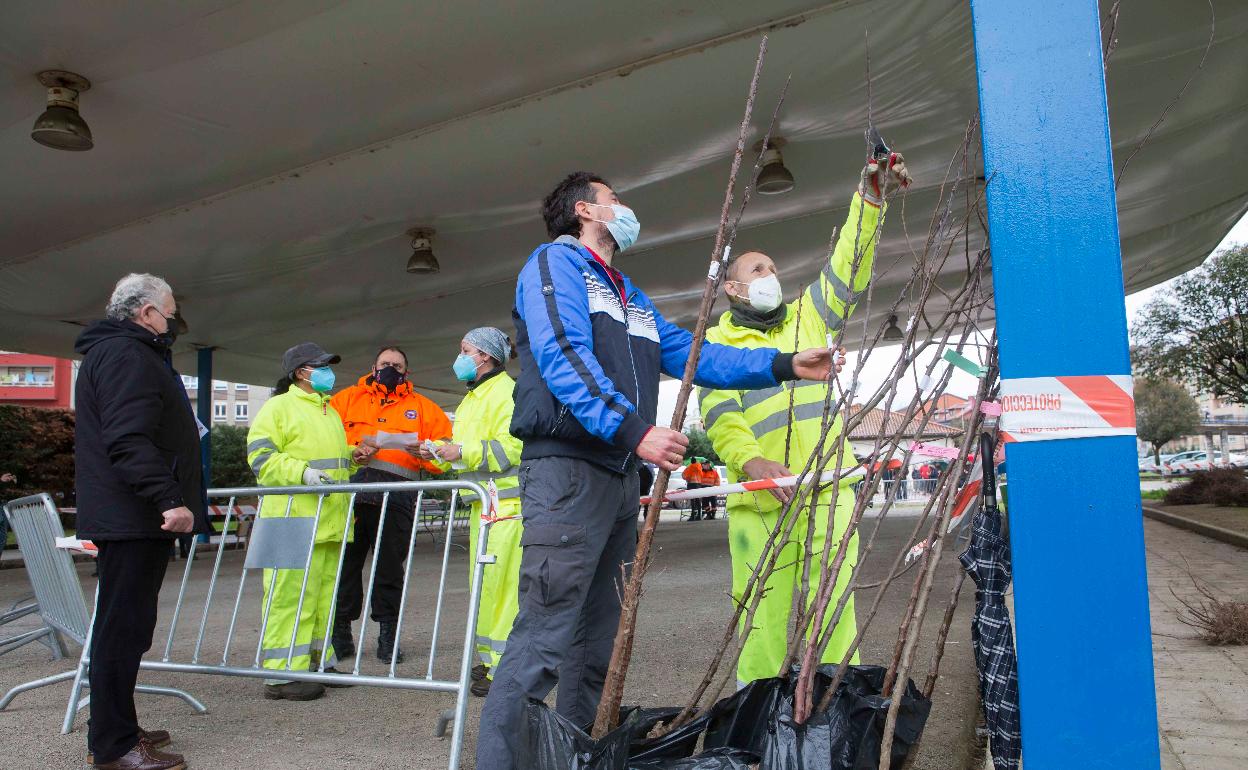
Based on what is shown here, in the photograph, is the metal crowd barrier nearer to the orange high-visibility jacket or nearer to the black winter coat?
the black winter coat

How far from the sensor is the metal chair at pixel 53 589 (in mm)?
3758

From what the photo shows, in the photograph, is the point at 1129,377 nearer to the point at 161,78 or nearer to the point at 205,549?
the point at 161,78

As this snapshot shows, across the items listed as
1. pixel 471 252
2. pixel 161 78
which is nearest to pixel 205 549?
pixel 471 252

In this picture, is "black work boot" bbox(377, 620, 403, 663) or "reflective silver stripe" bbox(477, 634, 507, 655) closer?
"reflective silver stripe" bbox(477, 634, 507, 655)

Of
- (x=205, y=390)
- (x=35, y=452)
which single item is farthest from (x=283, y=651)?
(x=35, y=452)

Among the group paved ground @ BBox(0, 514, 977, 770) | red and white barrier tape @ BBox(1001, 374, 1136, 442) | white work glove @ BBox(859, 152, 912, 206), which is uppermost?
white work glove @ BBox(859, 152, 912, 206)

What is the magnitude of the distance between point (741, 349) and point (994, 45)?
3.52ft

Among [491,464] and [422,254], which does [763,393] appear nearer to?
[491,464]

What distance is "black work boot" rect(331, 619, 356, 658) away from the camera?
4914 mm

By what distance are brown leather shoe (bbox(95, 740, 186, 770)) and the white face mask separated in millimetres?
2547

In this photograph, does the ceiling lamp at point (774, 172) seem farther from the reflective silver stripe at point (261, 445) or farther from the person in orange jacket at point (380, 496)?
the reflective silver stripe at point (261, 445)

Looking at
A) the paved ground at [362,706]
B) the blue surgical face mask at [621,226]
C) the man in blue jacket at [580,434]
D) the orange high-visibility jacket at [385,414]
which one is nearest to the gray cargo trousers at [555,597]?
the man in blue jacket at [580,434]

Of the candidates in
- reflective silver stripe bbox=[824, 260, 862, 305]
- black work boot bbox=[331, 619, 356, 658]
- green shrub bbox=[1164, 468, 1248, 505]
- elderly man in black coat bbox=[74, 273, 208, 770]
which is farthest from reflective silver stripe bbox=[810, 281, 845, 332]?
green shrub bbox=[1164, 468, 1248, 505]

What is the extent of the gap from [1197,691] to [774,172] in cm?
424
